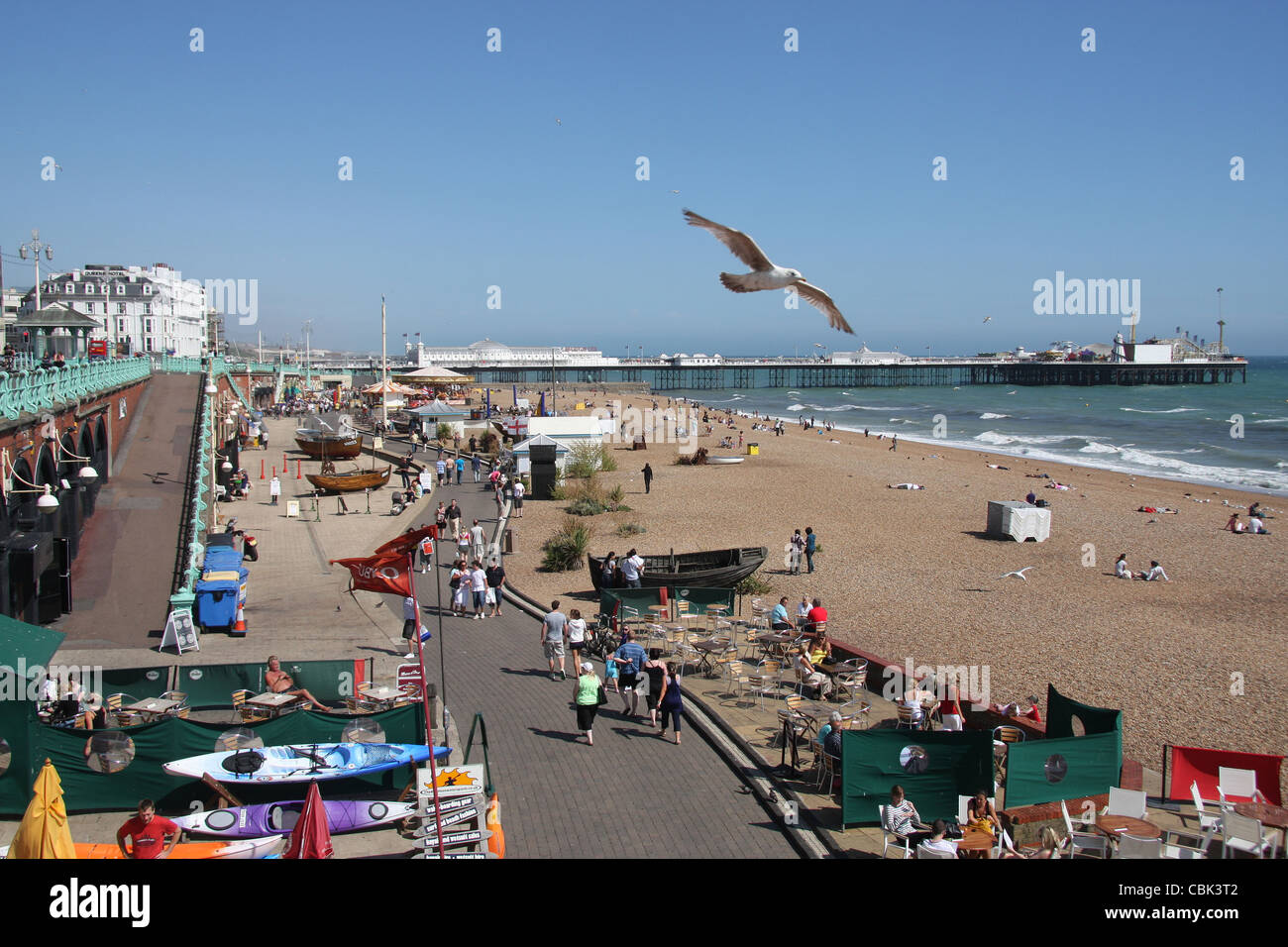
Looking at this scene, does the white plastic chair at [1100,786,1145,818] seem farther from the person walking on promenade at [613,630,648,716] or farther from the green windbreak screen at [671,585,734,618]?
the green windbreak screen at [671,585,734,618]

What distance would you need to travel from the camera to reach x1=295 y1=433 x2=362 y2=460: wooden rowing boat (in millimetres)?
36500

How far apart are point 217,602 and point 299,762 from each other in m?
7.46

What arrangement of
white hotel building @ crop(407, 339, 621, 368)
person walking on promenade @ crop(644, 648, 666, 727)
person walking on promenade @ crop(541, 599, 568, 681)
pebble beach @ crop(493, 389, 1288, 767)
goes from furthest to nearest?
white hotel building @ crop(407, 339, 621, 368) < pebble beach @ crop(493, 389, 1288, 767) < person walking on promenade @ crop(541, 599, 568, 681) < person walking on promenade @ crop(644, 648, 666, 727)

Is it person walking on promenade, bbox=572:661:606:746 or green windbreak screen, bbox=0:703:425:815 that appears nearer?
green windbreak screen, bbox=0:703:425:815

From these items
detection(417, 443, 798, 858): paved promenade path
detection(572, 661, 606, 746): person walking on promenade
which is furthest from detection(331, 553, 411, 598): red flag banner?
detection(572, 661, 606, 746): person walking on promenade

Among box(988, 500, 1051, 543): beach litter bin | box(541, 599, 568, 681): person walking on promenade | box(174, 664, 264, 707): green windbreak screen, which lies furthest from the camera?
box(988, 500, 1051, 543): beach litter bin

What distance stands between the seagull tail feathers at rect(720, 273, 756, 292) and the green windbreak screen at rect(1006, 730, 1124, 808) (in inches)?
184

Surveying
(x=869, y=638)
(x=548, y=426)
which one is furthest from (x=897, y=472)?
(x=869, y=638)

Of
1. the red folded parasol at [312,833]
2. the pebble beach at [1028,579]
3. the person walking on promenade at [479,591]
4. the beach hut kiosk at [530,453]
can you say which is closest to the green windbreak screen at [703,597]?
the pebble beach at [1028,579]

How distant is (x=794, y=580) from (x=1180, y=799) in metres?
11.3

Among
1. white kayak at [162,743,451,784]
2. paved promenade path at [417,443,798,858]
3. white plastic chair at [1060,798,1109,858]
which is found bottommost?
paved promenade path at [417,443,798,858]

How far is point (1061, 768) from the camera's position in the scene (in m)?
8.24

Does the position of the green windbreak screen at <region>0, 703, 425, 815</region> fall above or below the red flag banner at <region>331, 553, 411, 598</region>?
below

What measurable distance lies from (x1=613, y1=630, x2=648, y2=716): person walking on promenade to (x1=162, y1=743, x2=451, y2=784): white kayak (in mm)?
3072
